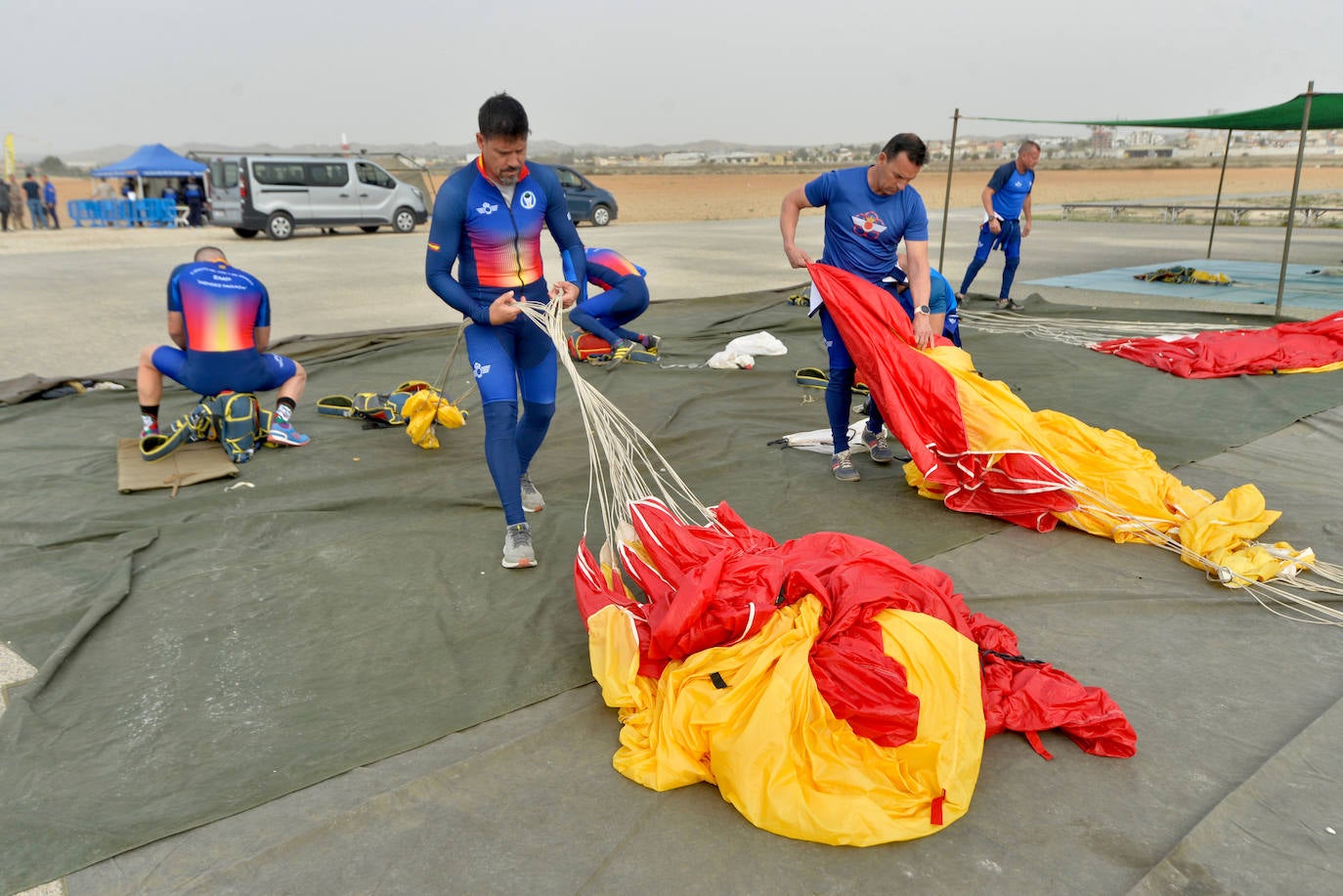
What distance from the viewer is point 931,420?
3855mm

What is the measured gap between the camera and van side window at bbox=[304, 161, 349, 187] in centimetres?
1742

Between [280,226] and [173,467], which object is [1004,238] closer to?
[173,467]

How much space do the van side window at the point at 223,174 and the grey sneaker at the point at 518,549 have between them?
17.6 m

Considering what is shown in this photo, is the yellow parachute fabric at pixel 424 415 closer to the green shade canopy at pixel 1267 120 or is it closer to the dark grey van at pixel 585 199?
the green shade canopy at pixel 1267 120

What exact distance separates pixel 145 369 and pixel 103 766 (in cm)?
300

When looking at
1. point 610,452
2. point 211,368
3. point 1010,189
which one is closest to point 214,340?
point 211,368

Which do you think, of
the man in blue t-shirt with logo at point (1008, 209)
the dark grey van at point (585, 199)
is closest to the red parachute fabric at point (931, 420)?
the man in blue t-shirt with logo at point (1008, 209)

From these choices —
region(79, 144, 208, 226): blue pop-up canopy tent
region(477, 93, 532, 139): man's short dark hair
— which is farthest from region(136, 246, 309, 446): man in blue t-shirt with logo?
region(79, 144, 208, 226): blue pop-up canopy tent

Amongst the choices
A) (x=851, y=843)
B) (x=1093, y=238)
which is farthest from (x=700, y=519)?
(x=1093, y=238)

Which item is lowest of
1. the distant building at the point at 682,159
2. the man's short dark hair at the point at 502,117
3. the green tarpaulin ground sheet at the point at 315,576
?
the green tarpaulin ground sheet at the point at 315,576

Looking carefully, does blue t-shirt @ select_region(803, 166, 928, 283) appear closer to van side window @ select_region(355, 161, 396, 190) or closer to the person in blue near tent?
the person in blue near tent

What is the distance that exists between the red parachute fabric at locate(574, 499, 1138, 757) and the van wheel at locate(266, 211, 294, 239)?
56.1 ft

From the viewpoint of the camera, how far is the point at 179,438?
4.61 m

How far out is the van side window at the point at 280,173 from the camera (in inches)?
661
